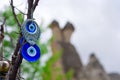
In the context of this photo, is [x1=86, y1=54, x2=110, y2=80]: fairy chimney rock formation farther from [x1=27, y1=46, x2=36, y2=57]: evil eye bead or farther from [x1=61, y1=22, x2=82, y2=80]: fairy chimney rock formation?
[x1=27, y1=46, x2=36, y2=57]: evil eye bead

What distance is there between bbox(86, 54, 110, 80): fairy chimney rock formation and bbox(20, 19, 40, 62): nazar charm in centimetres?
1743

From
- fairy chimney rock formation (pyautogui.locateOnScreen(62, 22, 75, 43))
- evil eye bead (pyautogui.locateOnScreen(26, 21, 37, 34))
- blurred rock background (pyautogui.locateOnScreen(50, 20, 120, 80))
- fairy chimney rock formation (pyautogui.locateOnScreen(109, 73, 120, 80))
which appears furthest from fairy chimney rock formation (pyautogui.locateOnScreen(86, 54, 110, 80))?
evil eye bead (pyautogui.locateOnScreen(26, 21, 37, 34))

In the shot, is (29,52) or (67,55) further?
(67,55)

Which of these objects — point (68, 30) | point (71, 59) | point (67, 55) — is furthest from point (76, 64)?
point (68, 30)

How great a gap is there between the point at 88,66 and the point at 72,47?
53.6 inches

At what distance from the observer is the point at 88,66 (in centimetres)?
2027

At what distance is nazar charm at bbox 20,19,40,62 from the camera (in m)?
2.20

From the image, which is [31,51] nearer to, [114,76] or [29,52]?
[29,52]

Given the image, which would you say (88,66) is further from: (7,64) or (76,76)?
(7,64)

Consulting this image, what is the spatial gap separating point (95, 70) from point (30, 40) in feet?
58.5

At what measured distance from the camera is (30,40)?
7.29ft

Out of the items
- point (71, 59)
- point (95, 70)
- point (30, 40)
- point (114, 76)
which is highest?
point (71, 59)

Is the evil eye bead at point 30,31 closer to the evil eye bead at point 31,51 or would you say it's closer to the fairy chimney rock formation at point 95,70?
the evil eye bead at point 31,51

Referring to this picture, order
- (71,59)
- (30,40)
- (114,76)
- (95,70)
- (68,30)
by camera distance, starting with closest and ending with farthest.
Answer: (30,40) → (95,70) → (71,59) → (114,76) → (68,30)
